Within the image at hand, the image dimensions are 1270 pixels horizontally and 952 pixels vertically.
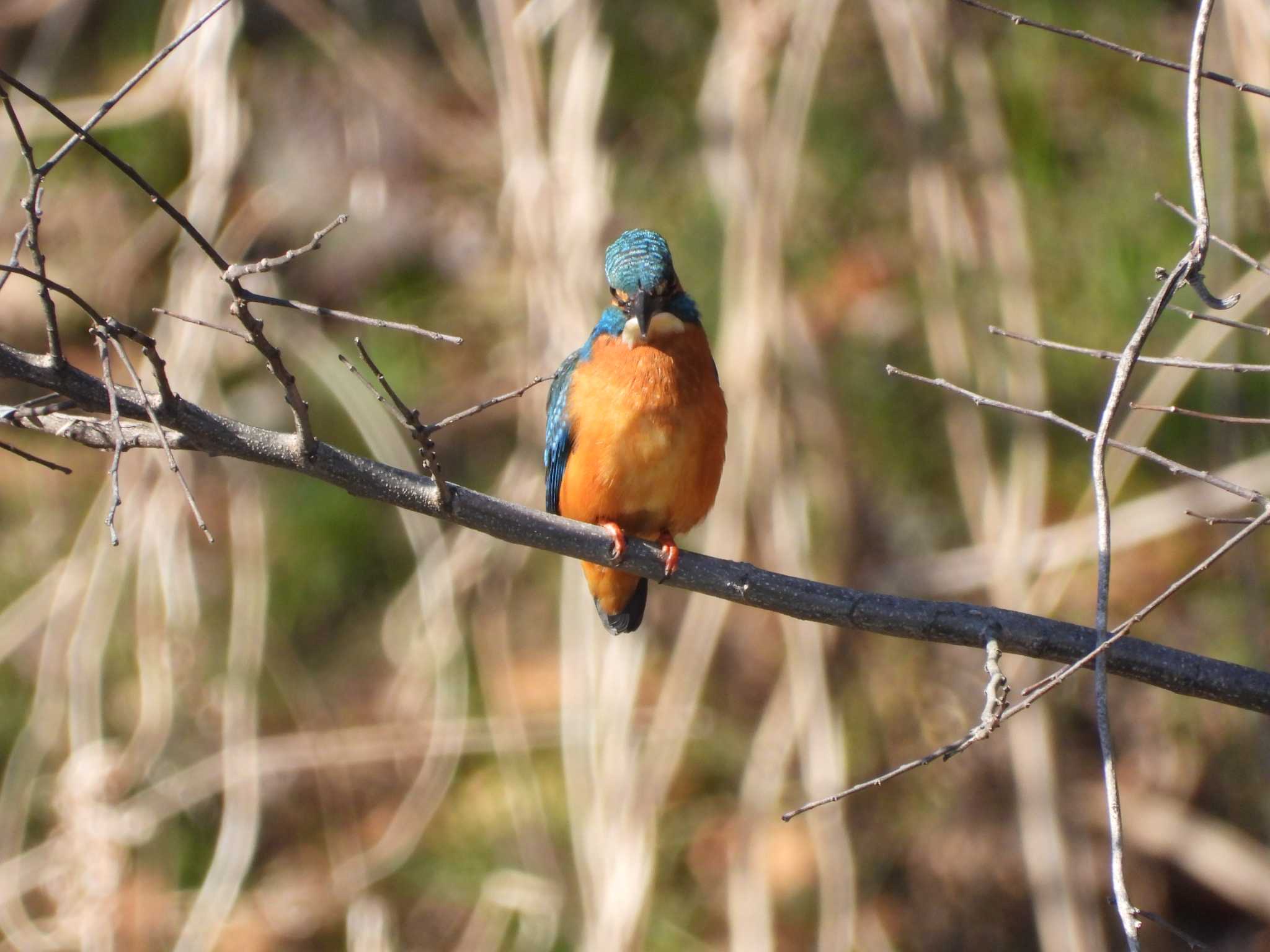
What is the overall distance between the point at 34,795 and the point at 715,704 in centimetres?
287

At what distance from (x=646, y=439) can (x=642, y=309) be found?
0.34 metres

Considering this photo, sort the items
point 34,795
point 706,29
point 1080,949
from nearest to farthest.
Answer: point 1080,949 → point 34,795 → point 706,29

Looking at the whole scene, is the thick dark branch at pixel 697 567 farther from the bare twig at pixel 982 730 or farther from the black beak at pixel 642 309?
the black beak at pixel 642 309

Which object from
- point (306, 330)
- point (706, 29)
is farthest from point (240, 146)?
point (706, 29)

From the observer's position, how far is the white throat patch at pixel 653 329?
10.4ft

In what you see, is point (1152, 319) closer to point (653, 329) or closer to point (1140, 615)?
point (1140, 615)

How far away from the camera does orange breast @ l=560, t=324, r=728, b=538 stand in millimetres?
3031

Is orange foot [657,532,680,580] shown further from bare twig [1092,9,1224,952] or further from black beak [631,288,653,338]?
bare twig [1092,9,1224,952]

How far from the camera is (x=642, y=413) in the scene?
304 cm

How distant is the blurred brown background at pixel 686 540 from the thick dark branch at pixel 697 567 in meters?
1.87

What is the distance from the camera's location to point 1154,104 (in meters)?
5.22

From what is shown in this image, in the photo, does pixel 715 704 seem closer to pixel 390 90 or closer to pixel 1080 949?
pixel 1080 949

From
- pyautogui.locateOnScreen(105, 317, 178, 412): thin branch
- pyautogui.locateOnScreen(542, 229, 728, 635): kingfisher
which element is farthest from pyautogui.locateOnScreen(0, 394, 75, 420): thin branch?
pyautogui.locateOnScreen(542, 229, 728, 635): kingfisher

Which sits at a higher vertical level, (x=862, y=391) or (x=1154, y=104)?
(x=1154, y=104)
